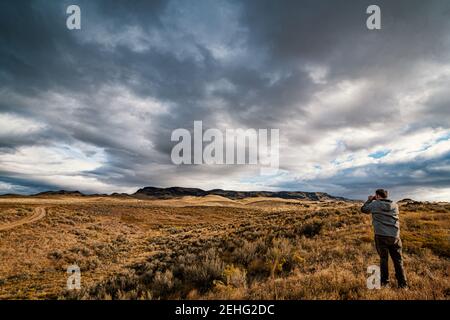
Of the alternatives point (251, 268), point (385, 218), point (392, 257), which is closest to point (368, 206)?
point (385, 218)

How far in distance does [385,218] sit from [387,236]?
446 mm

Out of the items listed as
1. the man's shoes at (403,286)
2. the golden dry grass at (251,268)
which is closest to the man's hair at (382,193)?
the man's shoes at (403,286)

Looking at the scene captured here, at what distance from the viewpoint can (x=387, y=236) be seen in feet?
21.4

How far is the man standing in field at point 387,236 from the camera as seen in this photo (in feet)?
21.2

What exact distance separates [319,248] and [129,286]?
7.56m

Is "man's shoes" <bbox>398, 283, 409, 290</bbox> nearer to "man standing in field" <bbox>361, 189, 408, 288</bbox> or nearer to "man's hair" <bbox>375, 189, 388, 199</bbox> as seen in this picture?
"man standing in field" <bbox>361, 189, 408, 288</bbox>

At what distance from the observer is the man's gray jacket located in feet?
21.5

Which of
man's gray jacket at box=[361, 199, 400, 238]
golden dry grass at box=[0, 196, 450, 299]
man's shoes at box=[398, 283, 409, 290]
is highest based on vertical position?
man's gray jacket at box=[361, 199, 400, 238]

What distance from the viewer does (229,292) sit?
6742mm

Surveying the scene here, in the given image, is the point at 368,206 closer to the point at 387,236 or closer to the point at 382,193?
the point at 382,193

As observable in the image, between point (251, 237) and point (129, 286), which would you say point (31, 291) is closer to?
point (129, 286)

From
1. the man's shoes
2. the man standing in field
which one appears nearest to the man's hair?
the man standing in field

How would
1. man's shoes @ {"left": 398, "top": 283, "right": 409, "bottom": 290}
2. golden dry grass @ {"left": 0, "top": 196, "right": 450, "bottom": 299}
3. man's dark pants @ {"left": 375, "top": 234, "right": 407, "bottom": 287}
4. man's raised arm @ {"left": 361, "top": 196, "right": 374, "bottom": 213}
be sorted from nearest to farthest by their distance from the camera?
1. man's shoes @ {"left": 398, "top": 283, "right": 409, "bottom": 290}
2. man's dark pants @ {"left": 375, "top": 234, "right": 407, "bottom": 287}
3. golden dry grass @ {"left": 0, "top": 196, "right": 450, "bottom": 299}
4. man's raised arm @ {"left": 361, "top": 196, "right": 374, "bottom": 213}
